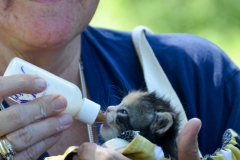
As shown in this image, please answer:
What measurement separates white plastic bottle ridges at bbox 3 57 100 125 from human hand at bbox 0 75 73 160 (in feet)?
0.21

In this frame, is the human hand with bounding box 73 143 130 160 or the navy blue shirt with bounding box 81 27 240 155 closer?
the human hand with bounding box 73 143 130 160

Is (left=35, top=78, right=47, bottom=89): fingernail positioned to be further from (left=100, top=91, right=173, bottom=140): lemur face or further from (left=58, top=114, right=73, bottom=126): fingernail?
(left=100, top=91, right=173, bottom=140): lemur face

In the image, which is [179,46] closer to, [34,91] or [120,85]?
[120,85]

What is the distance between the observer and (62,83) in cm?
188

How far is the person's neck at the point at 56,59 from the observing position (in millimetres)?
2227

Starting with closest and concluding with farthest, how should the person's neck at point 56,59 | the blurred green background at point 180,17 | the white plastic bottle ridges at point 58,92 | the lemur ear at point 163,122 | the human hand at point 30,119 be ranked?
the human hand at point 30,119
the white plastic bottle ridges at point 58,92
the lemur ear at point 163,122
the person's neck at point 56,59
the blurred green background at point 180,17

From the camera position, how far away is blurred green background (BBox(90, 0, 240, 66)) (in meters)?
5.14

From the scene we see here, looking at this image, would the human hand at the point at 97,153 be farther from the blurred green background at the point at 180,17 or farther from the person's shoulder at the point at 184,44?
the blurred green background at the point at 180,17

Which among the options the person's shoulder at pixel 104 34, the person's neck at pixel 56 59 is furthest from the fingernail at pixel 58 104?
the person's shoulder at pixel 104 34

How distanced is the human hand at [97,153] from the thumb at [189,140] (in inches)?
6.9

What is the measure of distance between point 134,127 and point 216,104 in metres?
0.47

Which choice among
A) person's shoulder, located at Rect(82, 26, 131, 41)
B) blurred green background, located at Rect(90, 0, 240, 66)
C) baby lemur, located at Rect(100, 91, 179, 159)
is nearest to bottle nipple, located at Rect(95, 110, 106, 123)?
baby lemur, located at Rect(100, 91, 179, 159)

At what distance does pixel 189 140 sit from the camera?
69.2 inches

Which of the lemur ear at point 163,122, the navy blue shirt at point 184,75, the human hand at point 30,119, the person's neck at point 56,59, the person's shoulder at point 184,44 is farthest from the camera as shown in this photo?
the person's shoulder at point 184,44
